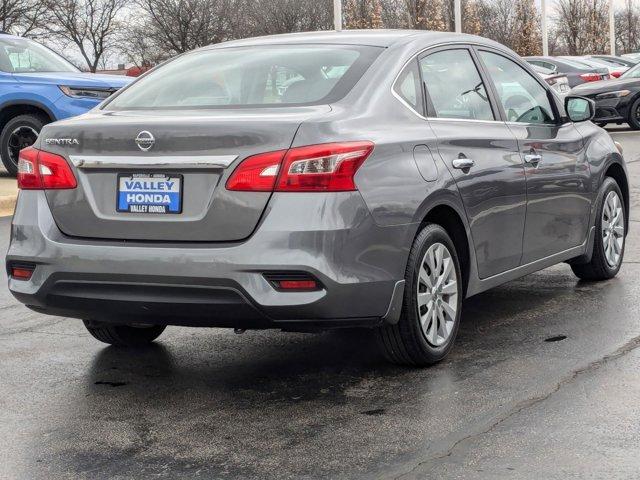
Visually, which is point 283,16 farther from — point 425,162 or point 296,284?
point 296,284

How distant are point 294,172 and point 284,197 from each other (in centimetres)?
11

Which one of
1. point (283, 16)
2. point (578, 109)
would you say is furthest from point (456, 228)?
point (283, 16)

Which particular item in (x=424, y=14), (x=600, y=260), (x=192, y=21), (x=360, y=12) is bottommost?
(x=600, y=260)

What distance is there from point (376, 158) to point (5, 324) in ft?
→ 9.52

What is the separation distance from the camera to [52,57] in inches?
647

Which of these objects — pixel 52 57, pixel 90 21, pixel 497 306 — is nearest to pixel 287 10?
pixel 90 21

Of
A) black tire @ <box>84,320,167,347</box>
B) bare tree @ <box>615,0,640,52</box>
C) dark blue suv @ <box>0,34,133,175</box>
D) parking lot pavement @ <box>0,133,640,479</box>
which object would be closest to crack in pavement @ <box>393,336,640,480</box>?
parking lot pavement @ <box>0,133,640,479</box>

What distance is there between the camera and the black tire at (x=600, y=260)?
7316 millimetres

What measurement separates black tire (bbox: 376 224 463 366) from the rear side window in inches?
23.5

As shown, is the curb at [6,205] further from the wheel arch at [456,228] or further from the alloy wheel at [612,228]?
the wheel arch at [456,228]

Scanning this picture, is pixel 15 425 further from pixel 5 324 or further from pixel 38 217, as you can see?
pixel 5 324

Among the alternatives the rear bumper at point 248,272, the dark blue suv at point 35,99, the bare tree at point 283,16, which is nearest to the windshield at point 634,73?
the dark blue suv at point 35,99

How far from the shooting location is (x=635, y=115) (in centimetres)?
2272

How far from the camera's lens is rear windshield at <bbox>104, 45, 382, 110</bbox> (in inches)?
209
